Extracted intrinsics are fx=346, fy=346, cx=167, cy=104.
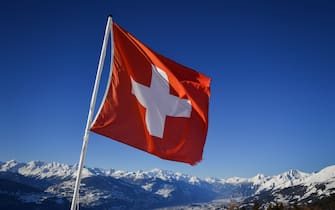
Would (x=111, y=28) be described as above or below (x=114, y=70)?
above

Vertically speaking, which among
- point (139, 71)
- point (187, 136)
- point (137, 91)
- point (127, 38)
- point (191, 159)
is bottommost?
point (191, 159)

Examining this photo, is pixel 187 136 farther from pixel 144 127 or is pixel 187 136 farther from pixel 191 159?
pixel 144 127

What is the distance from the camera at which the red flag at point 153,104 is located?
1121 centimetres

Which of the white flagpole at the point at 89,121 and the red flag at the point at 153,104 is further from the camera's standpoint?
the red flag at the point at 153,104

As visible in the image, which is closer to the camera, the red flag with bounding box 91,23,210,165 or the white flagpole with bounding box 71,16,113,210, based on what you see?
the white flagpole with bounding box 71,16,113,210

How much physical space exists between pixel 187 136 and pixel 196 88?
6.30 feet

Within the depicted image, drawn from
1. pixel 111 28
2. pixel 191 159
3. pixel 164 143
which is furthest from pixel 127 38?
pixel 191 159

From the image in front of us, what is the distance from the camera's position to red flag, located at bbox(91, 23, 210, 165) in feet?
36.8

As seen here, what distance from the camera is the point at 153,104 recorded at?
40.0ft

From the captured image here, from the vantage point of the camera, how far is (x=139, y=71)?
12.1m

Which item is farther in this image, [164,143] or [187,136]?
[187,136]

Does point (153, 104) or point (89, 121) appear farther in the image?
point (153, 104)

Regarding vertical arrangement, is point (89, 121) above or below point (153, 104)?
below

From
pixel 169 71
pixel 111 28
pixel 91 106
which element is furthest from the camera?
pixel 169 71
